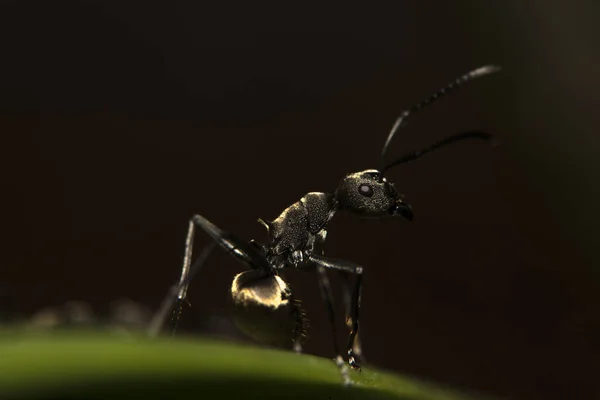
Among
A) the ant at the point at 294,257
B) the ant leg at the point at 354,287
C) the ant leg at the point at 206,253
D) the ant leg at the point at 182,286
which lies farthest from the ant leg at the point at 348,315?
the ant leg at the point at 182,286

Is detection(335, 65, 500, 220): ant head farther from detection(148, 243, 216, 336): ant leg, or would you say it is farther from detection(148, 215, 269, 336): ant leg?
detection(148, 243, 216, 336): ant leg

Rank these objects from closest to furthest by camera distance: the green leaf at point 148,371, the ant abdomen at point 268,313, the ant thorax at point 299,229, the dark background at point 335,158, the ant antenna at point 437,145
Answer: the green leaf at point 148,371 < the ant abdomen at point 268,313 < the ant antenna at point 437,145 < the ant thorax at point 299,229 < the dark background at point 335,158

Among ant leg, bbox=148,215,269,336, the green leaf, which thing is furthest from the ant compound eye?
the green leaf

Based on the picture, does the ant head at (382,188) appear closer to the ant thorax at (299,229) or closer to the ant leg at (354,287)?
the ant thorax at (299,229)

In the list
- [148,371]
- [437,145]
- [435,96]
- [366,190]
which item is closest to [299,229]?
[366,190]

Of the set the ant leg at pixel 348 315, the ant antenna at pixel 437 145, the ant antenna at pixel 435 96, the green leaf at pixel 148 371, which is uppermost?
the ant antenna at pixel 435 96

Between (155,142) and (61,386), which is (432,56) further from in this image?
(61,386)

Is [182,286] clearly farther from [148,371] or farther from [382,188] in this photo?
[148,371]

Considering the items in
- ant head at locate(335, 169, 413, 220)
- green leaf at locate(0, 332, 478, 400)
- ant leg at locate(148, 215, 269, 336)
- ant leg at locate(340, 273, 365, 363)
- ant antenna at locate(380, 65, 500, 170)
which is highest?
ant antenna at locate(380, 65, 500, 170)
